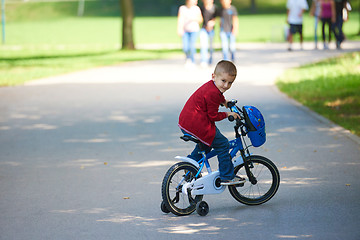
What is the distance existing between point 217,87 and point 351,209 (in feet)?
5.17

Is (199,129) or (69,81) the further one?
(69,81)

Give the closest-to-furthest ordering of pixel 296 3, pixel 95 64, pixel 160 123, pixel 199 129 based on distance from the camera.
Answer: pixel 199 129
pixel 160 123
pixel 95 64
pixel 296 3

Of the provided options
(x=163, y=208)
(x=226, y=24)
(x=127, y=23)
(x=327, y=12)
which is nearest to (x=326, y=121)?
(x=163, y=208)

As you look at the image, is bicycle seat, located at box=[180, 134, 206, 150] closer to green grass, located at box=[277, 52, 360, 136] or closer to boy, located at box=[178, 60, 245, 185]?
boy, located at box=[178, 60, 245, 185]

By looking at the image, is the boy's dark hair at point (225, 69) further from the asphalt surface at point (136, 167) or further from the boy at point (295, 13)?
the boy at point (295, 13)

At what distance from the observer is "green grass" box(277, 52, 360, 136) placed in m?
11.8

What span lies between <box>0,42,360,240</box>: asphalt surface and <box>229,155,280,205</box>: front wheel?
94 millimetres

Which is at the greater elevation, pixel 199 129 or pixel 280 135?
pixel 199 129

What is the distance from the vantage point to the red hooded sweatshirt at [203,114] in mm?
6008

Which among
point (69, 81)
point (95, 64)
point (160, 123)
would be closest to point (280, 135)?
point (160, 123)

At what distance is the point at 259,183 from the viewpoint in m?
6.64

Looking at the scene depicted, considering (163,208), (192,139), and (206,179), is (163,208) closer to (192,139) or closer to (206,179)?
(206,179)

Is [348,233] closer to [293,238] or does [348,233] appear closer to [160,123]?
[293,238]

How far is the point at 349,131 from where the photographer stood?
10195mm
